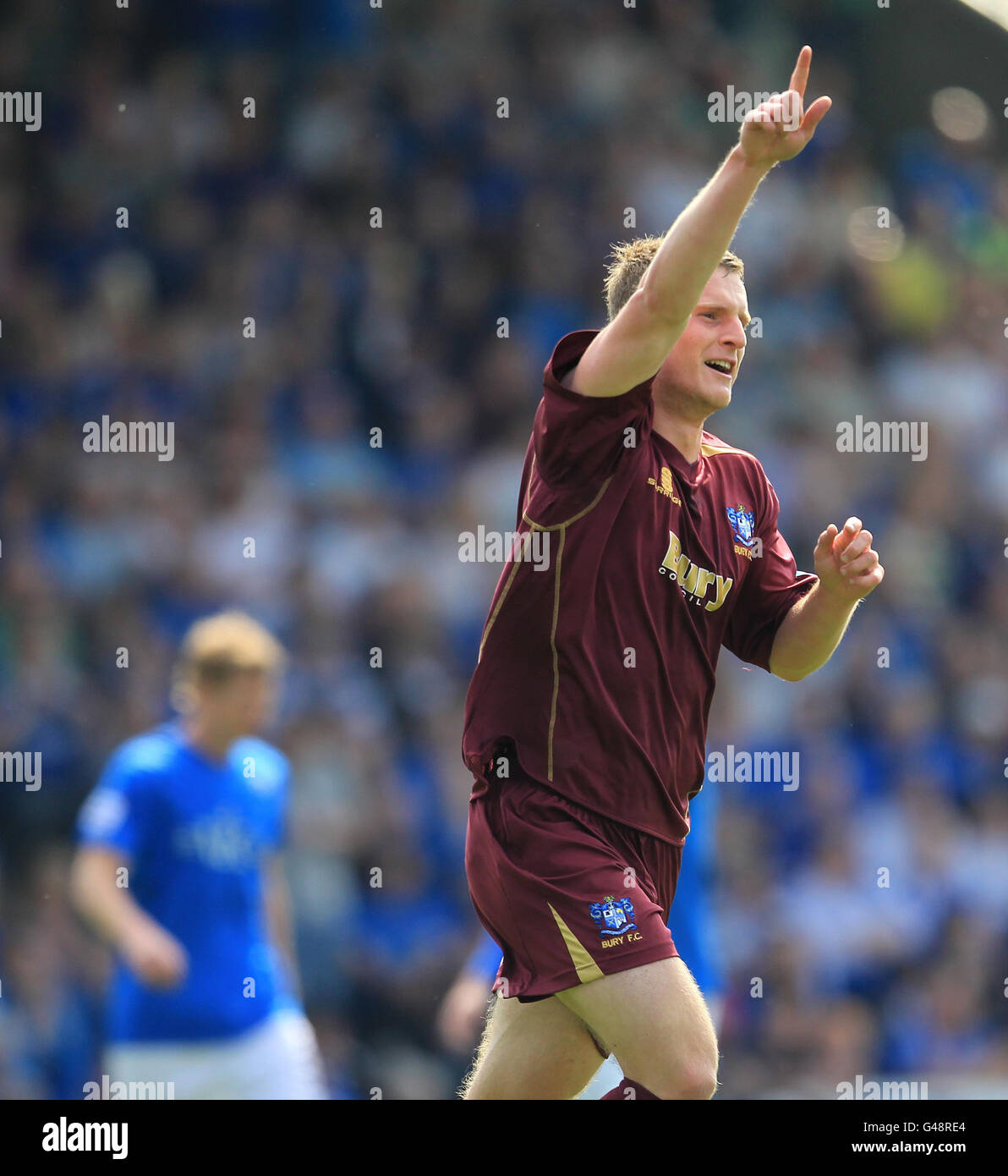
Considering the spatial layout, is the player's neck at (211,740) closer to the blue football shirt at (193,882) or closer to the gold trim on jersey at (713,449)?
the blue football shirt at (193,882)

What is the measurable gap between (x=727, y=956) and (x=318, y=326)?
485 cm

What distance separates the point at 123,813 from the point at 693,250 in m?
3.45

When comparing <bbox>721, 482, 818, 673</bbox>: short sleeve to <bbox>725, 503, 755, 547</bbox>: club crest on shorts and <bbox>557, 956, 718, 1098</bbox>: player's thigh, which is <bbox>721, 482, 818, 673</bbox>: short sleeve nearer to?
<bbox>725, 503, 755, 547</bbox>: club crest on shorts

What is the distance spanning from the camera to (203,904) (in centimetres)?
607

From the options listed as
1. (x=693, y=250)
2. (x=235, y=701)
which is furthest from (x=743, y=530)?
(x=235, y=701)

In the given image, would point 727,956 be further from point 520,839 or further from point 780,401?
point 520,839

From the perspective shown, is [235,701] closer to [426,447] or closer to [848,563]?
[848,563]

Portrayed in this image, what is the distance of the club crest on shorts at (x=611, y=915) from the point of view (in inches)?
145

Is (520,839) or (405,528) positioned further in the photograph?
(405,528)

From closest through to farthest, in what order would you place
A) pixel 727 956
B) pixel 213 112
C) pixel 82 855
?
pixel 82 855 < pixel 727 956 < pixel 213 112

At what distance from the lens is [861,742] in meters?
9.07

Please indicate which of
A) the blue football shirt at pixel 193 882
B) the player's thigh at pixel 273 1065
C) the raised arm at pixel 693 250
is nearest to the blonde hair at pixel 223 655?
the blue football shirt at pixel 193 882
